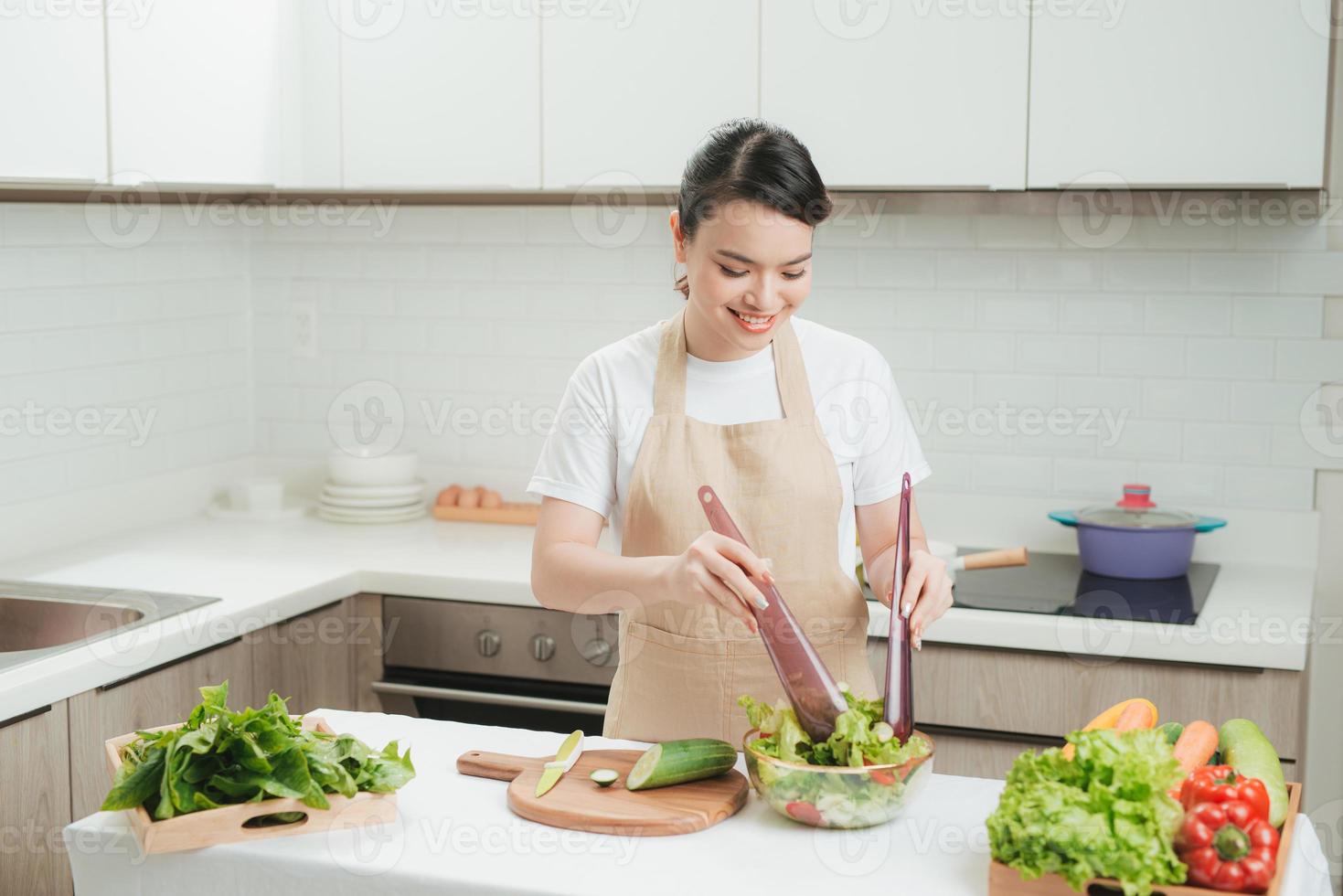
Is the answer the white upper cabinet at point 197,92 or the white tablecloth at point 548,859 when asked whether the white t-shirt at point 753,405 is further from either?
the white upper cabinet at point 197,92

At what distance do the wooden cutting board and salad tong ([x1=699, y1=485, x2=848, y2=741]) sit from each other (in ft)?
0.45

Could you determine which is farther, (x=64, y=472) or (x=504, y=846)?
(x=64, y=472)

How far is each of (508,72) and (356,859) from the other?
1969 mm

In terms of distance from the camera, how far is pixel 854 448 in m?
2.13

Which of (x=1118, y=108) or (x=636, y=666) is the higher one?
(x=1118, y=108)

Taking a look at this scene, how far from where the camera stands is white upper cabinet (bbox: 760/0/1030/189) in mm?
2756

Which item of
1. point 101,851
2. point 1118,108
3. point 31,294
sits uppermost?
point 1118,108

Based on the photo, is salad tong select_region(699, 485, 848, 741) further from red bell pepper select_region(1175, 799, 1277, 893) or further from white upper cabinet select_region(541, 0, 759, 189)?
white upper cabinet select_region(541, 0, 759, 189)

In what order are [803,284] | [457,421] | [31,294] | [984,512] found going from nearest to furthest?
[803,284]
[31,294]
[984,512]
[457,421]

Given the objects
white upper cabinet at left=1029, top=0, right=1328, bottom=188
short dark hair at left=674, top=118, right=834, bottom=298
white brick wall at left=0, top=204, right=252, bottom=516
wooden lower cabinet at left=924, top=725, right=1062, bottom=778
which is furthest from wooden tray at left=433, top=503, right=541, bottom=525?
short dark hair at left=674, top=118, right=834, bottom=298

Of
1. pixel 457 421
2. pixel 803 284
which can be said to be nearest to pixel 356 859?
pixel 803 284

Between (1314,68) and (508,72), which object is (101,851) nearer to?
(508,72)

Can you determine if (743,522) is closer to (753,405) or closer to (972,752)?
(753,405)

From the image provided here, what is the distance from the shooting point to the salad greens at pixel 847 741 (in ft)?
5.17
